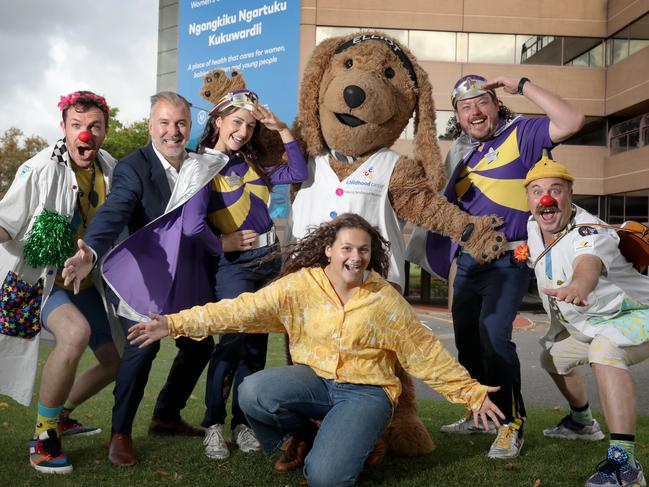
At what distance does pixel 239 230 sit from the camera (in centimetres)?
409

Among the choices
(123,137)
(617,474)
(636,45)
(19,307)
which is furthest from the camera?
(123,137)

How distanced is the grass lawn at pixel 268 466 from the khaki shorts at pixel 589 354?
1.71ft

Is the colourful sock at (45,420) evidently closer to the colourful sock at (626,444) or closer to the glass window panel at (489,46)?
the colourful sock at (626,444)

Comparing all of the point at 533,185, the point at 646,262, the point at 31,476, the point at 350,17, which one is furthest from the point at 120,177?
the point at 350,17

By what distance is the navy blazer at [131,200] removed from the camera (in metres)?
3.66

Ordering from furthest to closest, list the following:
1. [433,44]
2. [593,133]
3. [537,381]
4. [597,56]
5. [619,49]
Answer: [593,133] → [597,56] → [433,44] → [619,49] → [537,381]

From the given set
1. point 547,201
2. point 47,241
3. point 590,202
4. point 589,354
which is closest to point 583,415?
point 589,354

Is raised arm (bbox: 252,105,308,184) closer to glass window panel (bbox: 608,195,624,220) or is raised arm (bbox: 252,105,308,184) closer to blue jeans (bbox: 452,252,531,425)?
blue jeans (bbox: 452,252,531,425)

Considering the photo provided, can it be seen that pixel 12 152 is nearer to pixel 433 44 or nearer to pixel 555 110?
pixel 433 44

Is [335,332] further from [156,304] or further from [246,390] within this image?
[156,304]

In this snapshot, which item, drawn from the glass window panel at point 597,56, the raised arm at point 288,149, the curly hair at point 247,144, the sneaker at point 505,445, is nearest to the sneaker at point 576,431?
the sneaker at point 505,445

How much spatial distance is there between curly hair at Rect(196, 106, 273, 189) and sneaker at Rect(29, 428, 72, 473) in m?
1.82

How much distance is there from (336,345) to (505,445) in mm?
1266

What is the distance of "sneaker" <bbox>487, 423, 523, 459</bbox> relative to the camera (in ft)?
12.9
